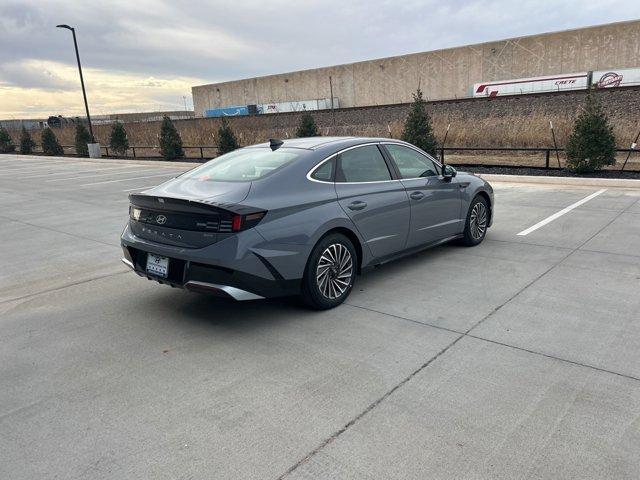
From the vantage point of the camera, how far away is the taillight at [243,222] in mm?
3908

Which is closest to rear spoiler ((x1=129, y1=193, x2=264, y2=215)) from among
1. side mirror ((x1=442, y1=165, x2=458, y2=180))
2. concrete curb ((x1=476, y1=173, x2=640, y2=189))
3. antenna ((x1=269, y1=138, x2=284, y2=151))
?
antenna ((x1=269, y1=138, x2=284, y2=151))

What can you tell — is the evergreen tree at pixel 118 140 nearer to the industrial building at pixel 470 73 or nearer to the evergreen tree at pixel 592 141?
the evergreen tree at pixel 592 141

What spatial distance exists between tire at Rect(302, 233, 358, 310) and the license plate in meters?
1.18

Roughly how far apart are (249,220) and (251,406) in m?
1.48

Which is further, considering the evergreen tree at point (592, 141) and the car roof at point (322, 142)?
the evergreen tree at point (592, 141)

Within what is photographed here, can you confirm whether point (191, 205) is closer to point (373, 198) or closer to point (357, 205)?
point (357, 205)

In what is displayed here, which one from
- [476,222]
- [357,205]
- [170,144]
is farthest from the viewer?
[170,144]

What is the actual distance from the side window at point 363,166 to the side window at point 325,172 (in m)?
0.09

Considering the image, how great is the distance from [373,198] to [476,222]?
2.33 meters

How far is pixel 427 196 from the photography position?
18.5ft

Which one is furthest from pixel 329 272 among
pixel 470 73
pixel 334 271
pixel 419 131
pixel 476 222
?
pixel 470 73

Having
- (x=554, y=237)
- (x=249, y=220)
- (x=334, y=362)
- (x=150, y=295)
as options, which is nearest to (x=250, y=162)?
(x=249, y=220)

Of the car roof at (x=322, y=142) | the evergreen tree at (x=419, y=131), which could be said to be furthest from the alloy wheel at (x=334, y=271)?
the evergreen tree at (x=419, y=131)

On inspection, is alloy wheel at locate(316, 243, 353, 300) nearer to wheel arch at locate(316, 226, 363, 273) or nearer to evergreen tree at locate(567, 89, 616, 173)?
wheel arch at locate(316, 226, 363, 273)
